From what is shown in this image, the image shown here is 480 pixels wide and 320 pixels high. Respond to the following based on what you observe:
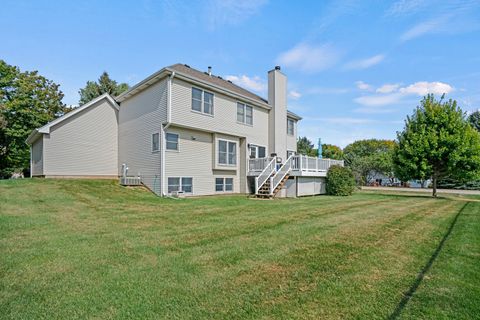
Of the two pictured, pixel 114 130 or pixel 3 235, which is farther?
pixel 114 130

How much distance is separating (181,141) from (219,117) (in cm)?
286

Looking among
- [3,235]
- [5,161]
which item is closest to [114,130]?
[3,235]

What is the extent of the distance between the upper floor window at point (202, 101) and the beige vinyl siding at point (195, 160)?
126cm

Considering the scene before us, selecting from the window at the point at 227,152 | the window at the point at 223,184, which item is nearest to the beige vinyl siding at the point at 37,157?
the window at the point at 223,184

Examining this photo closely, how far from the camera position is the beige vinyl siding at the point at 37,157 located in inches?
612

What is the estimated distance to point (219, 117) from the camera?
49.2 ft

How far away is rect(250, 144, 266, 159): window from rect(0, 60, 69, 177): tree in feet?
68.5

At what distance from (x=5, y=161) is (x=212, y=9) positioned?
2496cm

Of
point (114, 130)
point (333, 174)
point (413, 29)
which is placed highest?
point (413, 29)

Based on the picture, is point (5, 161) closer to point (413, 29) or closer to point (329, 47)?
point (329, 47)

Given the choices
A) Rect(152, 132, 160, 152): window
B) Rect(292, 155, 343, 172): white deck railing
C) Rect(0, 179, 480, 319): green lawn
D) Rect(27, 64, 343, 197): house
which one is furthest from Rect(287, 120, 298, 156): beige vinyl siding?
Rect(0, 179, 480, 319): green lawn

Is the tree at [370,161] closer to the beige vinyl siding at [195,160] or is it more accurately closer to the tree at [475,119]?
the tree at [475,119]

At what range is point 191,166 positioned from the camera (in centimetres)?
1393

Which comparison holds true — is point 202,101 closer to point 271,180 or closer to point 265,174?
point 265,174
